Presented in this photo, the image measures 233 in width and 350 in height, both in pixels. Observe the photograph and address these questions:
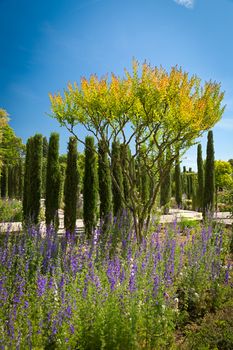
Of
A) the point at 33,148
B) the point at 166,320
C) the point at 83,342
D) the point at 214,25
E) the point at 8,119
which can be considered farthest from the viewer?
the point at 8,119

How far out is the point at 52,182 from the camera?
12.0m

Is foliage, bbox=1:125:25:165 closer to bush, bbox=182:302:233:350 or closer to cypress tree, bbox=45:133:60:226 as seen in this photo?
cypress tree, bbox=45:133:60:226

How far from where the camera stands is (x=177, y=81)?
8273mm

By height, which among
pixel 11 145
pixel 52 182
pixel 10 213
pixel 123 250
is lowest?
pixel 123 250

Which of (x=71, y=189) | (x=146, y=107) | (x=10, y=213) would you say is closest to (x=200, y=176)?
(x=10, y=213)

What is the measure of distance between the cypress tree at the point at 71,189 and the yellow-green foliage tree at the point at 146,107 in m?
2.57

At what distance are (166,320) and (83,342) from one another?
3.12 ft

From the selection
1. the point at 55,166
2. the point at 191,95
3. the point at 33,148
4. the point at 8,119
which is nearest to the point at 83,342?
the point at 191,95

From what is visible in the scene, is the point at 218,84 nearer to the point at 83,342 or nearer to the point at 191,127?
the point at 191,127

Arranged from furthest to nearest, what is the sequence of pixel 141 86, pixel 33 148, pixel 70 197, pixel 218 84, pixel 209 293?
pixel 33 148 → pixel 70 197 → pixel 218 84 → pixel 141 86 → pixel 209 293

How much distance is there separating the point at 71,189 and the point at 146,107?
4.56m

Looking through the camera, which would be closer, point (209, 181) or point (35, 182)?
point (35, 182)

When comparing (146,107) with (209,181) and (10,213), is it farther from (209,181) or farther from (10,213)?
(209,181)

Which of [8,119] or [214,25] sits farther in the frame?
[8,119]
